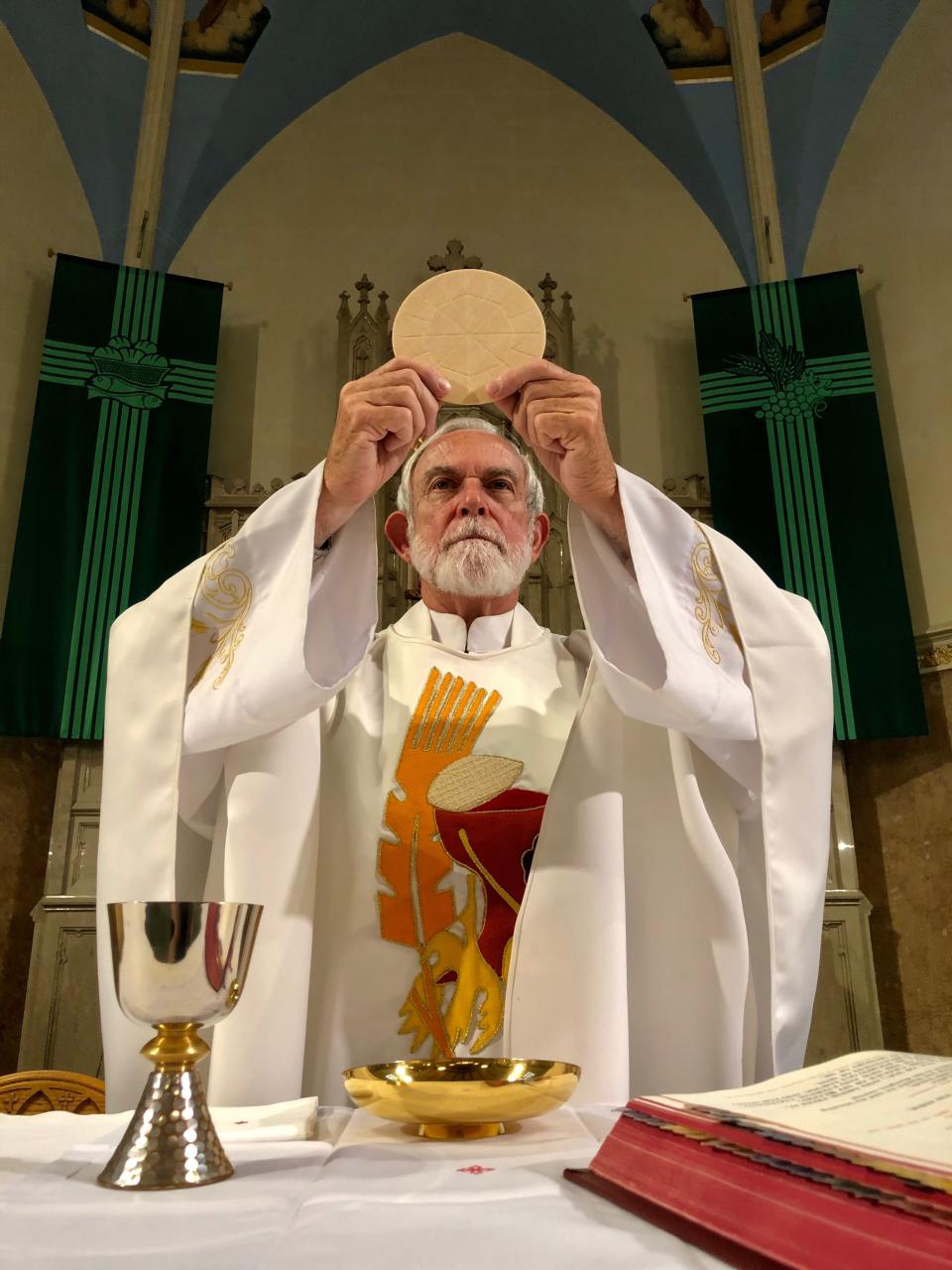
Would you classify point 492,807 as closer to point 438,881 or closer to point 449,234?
point 438,881

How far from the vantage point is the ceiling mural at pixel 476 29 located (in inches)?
240

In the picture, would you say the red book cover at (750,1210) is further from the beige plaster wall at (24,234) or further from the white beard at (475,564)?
the beige plaster wall at (24,234)

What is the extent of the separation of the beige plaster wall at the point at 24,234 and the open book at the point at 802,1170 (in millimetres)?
5221

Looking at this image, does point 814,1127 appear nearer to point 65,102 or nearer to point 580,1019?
point 580,1019

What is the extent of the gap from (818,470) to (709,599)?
13.0 feet

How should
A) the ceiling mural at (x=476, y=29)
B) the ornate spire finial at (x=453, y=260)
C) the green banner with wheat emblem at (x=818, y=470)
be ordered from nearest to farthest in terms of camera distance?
the green banner with wheat emblem at (x=818, y=470), the ornate spire finial at (x=453, y=260), the ceiling mural at (x=476, y=29)

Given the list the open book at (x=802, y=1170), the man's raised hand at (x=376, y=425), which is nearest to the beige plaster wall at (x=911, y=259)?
the man's raised hand at (x=376, y=425)

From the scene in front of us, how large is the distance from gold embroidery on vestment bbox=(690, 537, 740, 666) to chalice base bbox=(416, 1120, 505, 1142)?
2.96 ft

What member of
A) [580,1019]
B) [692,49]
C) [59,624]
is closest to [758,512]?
[692,49]

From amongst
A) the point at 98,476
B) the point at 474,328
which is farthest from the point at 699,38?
the point at 474,328

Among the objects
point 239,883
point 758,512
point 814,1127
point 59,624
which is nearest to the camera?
point 814,1127

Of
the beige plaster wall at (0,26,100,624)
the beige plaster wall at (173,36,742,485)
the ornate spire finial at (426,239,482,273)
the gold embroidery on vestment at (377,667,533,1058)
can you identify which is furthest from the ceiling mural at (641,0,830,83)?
the gold embroidery on vestment at (377,667,533,1058)

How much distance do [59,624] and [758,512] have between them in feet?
11.5

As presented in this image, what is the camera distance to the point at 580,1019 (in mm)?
1508
